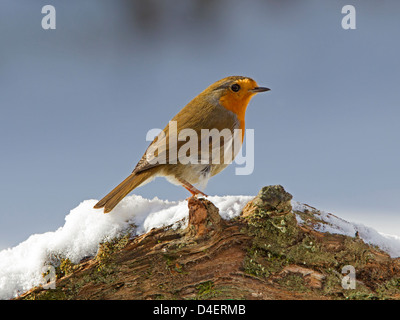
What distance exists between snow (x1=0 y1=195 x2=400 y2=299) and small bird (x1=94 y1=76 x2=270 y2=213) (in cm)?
15

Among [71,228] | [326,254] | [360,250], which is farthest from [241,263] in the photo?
[71,228]

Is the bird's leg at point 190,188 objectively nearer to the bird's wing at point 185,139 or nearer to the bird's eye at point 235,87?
the bird's wing at point 185,139

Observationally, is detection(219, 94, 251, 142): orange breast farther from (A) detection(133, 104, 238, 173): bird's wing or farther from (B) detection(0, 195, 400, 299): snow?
(B) detection(0, 195, 400, 299): snow

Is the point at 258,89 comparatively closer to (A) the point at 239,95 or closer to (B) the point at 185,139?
(A) the point at 239,95

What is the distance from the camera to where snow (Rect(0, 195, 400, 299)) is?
3051mm

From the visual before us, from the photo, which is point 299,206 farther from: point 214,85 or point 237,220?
point 214,85

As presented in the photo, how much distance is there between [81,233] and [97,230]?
133 millimetres

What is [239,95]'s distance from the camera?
4.05 meters

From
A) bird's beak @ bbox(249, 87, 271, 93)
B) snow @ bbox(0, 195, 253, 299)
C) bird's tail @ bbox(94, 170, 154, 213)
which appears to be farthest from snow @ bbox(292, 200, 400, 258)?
bird's tail @ bbox(94, 170, 154, 213)

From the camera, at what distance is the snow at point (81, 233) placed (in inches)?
119

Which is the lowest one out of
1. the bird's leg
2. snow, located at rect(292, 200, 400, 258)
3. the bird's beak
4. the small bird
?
snow, located at rect(292, 200, 400, 258)

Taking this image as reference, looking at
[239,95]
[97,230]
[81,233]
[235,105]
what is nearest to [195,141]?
[235,105]

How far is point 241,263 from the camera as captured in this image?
3.01m

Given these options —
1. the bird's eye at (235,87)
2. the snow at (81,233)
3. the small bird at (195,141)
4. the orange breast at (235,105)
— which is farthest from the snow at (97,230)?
the bird's eye at (235,87)
